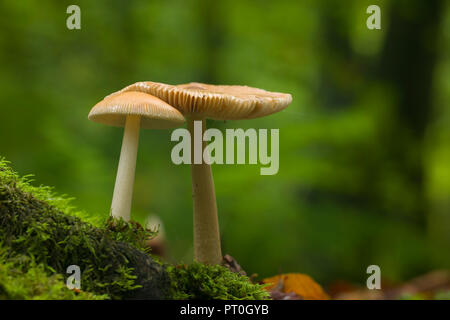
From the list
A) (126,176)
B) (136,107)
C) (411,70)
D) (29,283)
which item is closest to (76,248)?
(29,283)

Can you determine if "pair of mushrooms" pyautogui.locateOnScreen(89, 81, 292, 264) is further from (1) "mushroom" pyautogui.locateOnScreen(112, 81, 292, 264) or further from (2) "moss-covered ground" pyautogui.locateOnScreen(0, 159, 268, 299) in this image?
(2) "moss-covered ground" pyautogui.locateOnScreen(0, 159, 268, 299)

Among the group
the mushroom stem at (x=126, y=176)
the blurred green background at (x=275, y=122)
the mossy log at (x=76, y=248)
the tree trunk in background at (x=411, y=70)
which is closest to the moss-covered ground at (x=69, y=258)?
the mossy log at (x=76, y=248)

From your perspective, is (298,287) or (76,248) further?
(298,287)

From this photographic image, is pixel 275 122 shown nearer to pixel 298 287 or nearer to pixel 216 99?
pixel 298 287

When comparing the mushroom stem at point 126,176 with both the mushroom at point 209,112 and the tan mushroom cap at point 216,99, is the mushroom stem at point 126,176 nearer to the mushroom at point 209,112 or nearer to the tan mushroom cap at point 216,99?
the tan mushroom cap at point 216,99

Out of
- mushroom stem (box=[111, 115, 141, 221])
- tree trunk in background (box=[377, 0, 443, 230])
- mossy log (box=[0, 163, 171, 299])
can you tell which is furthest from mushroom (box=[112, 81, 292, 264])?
tree trunk in background (box=[377, 0, 443, 230])

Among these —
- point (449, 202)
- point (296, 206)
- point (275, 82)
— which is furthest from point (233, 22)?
point (449, 202)

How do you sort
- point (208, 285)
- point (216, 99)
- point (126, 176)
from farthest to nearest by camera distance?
point (216, 99) → point (126, 176) → point (208, 285)
